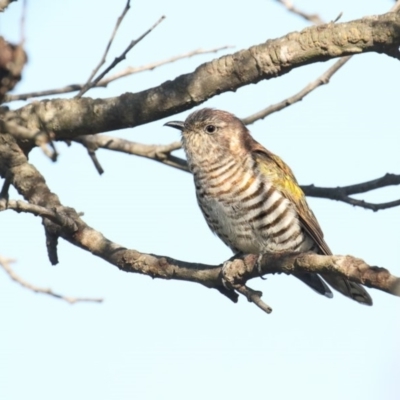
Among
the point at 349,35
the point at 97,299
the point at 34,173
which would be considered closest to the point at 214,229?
the point at 34,173

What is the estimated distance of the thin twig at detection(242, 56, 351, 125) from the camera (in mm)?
5379

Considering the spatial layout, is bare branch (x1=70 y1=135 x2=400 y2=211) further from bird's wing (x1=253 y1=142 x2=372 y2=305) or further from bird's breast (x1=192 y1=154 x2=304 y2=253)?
bird's wing (x1=253 y1=142 x2=372 y2=305)

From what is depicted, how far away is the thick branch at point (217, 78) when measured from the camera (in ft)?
12.8

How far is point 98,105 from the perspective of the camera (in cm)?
465

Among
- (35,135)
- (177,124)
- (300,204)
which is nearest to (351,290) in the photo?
(300,204)

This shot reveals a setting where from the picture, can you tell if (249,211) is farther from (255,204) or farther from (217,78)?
(217,78)

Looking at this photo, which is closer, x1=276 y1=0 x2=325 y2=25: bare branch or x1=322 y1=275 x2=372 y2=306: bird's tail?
x1=276 y1=0 x2=325 y2=25: bare branch

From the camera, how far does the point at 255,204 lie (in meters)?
6.27

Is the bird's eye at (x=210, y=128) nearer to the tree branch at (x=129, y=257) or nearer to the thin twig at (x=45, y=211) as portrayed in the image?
the tree branch at (x=129, y=257)

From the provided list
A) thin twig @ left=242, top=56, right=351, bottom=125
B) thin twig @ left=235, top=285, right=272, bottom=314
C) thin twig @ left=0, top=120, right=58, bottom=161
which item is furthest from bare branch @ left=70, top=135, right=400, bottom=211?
thin twig @ left=0, top=120, right=58, bottom=161

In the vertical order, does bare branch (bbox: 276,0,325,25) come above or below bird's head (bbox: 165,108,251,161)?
below

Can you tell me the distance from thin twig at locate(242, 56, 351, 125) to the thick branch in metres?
1.26

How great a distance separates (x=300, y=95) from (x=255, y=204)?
106 centimetres

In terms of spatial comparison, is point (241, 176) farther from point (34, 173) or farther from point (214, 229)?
point (34, 173)
